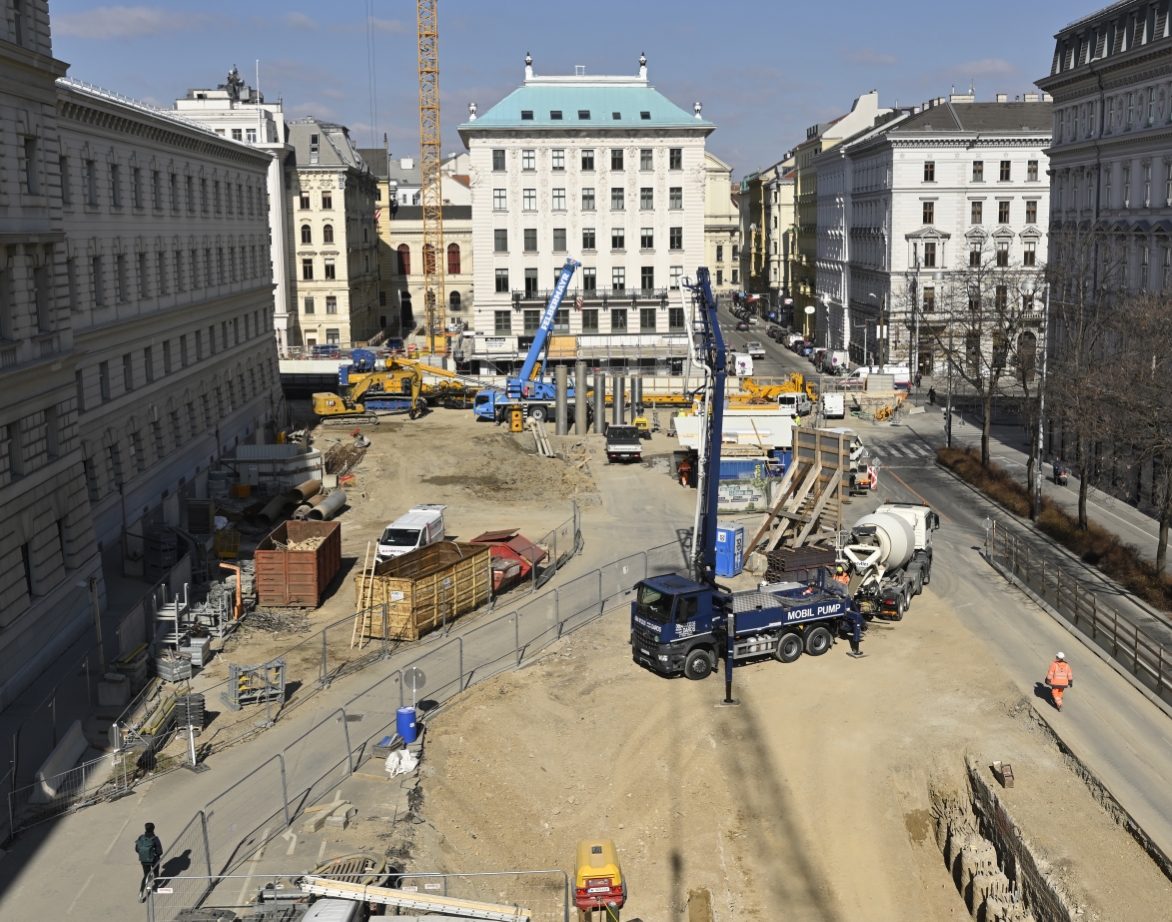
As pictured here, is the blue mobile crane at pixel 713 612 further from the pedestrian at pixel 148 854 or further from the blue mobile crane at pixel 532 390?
the blue mobile crane at pixel 532 390

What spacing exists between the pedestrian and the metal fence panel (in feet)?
3.72

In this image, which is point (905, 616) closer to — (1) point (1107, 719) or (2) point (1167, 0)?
(1) point (1107, 719)

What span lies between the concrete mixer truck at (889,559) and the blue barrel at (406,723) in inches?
589

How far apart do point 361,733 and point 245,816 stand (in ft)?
14.8

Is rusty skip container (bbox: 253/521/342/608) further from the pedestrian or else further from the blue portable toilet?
the pedestrian

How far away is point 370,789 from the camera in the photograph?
2394 cm

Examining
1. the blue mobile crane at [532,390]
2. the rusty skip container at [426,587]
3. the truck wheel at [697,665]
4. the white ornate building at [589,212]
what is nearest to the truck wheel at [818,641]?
the truck wheel at [697,665]

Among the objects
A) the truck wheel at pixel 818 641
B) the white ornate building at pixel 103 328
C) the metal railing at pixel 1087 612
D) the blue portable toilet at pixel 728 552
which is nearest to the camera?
the white ornate building at pixel 103 328

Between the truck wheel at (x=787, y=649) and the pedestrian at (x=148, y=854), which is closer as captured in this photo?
the pedestrian at (x=148, y=854)

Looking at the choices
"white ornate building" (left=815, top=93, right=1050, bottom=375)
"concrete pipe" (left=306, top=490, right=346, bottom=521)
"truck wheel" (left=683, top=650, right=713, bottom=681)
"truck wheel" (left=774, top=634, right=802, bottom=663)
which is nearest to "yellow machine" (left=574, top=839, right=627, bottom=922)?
"truck wheel" (left=683, top=650, right=713, bottom=681)

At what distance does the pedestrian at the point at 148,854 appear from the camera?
19453 mm

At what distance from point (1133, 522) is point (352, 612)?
30.5m

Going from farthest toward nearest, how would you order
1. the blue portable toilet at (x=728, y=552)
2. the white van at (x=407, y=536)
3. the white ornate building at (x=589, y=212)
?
1. the white ornate building at (x=589, y=212)
2. the blue portable toilet at (x=728, y=552)
3. the white van at (x=407, y=536)

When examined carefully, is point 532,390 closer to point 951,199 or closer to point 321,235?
point 321,235
